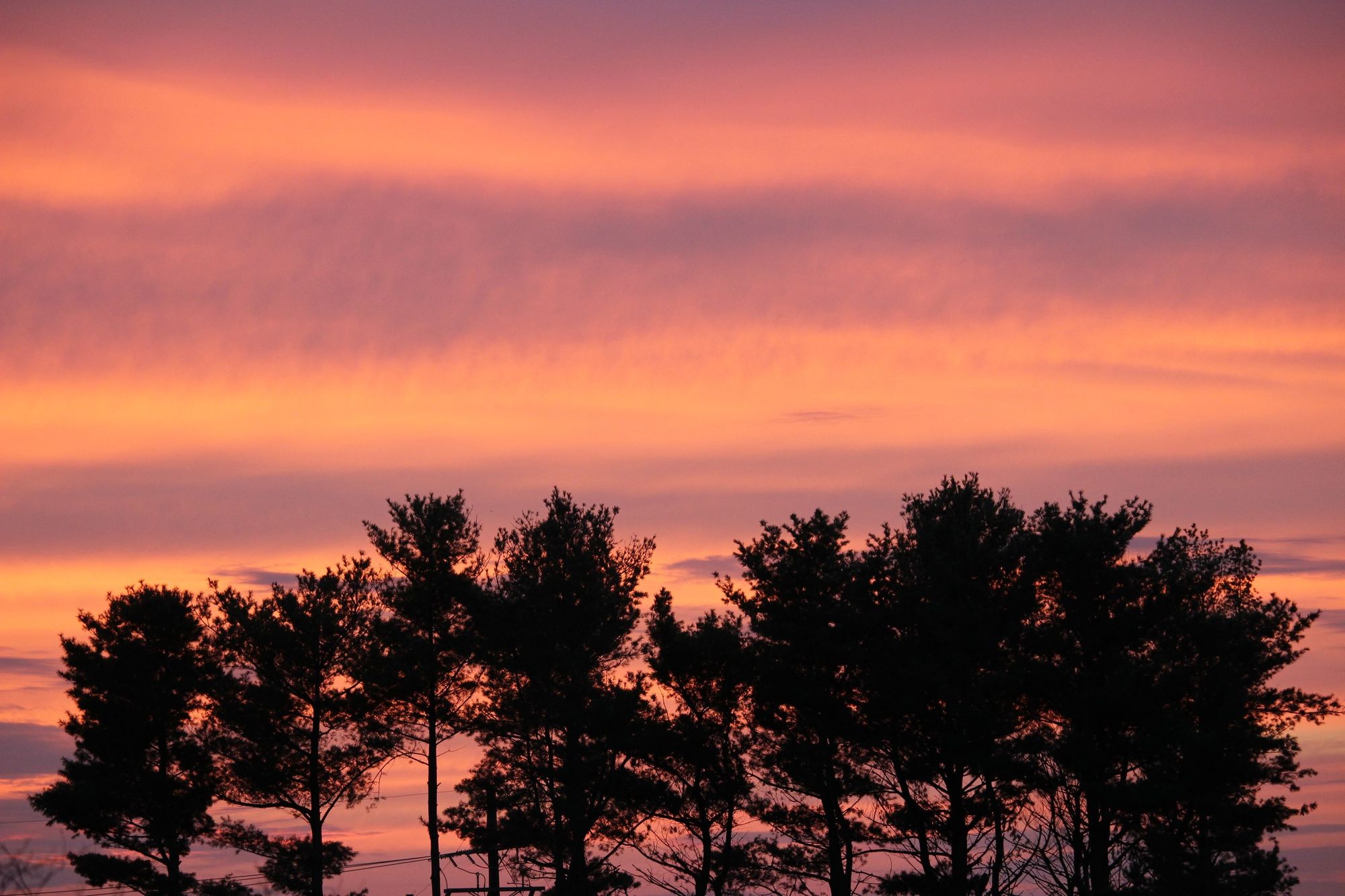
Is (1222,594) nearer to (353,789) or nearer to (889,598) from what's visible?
(889,598)

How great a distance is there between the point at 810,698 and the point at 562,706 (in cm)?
886

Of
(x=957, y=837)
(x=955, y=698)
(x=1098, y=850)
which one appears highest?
(x=955, y=698)

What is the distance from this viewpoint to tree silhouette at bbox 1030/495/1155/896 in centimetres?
3806

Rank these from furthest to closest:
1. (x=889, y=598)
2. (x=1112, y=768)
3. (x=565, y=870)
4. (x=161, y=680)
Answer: (x=161, y=680) → (x=565, y=870) → (x=889, y=598) → (x=1112, y=768)

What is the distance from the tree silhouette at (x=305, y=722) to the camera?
1864 inches

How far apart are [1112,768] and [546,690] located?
1882 cm

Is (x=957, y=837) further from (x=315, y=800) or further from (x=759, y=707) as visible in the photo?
(x=315, y=800)

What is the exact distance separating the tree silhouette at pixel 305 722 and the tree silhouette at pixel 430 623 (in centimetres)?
103

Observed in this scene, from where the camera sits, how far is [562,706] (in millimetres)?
45219

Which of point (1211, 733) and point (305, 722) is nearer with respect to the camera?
point (1211, 733)

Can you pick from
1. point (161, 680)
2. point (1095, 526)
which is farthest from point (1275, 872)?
point (161, 680)

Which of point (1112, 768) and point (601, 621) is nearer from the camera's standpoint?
point (1112, 768)

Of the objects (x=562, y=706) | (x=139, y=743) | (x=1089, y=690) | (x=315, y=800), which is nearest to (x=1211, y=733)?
(x=1089, y=690)

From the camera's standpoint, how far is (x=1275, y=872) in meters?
39.1
